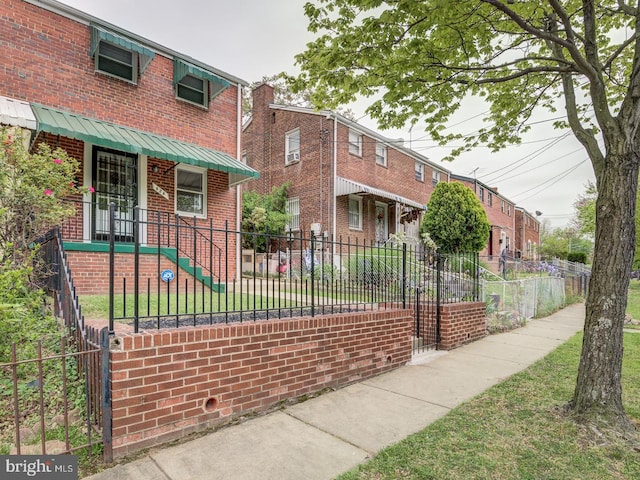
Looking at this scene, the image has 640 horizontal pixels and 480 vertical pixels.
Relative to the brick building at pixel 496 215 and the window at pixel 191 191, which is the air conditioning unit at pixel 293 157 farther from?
the brick building at pixel 496 215

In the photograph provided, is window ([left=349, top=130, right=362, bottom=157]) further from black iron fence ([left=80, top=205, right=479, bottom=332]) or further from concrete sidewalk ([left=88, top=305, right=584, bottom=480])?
concrete sidewalk ([left=88, top=305, right=584, bottom=480])

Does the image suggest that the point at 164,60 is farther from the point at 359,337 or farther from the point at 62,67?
the point at 359,337

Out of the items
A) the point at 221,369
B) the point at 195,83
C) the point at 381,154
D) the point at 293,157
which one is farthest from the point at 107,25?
the point at 381,154

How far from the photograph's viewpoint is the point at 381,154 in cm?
1720

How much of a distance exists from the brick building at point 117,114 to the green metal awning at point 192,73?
0.03 m

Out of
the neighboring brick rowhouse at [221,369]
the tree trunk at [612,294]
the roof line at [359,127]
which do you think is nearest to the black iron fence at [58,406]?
the neighboring brick rowhouse at [221,369]

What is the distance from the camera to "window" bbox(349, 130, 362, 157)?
603 inches

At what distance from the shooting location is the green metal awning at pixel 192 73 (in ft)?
29.2

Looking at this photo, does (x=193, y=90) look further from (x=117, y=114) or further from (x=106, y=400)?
(x=106, y=400)

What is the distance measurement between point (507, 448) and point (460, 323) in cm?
419

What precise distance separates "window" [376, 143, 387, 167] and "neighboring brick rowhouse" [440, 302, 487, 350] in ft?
33.8

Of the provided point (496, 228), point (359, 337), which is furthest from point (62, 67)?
point (496, 228)

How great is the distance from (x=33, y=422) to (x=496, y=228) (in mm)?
30917

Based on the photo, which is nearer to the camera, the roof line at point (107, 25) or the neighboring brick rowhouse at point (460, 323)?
the neighboring brick rowhouse at point (460, 323)
